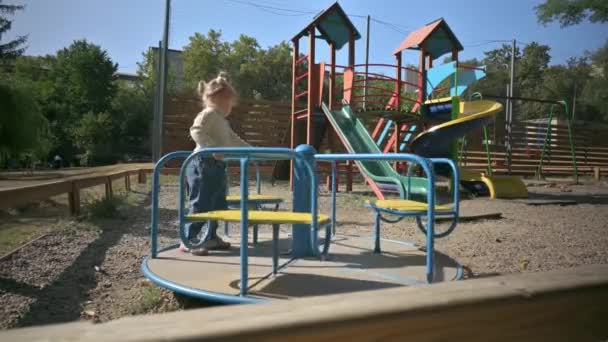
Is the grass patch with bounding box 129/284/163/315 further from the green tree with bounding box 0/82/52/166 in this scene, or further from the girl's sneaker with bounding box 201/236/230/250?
the green tree with bounding box 0/82/52/166

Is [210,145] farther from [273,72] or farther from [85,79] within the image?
[85,79]

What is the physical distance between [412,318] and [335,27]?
31.5ft

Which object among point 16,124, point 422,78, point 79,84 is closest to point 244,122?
point 422,78

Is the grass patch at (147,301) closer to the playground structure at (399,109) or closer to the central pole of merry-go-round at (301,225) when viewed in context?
the central pole of merry-go-round at (301,225)

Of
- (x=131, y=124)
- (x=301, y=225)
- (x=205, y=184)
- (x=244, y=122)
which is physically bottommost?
(x=301, y=225)

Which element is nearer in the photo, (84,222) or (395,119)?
(84,222)

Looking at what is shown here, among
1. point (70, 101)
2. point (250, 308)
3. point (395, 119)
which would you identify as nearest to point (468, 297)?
point (250, 308)

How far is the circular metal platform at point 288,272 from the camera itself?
2201 mm

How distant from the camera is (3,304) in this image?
2414 millimetres

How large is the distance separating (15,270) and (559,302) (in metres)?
3.43

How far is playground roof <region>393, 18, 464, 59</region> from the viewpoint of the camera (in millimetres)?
9367

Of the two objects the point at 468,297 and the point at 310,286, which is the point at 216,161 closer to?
the point at 310,286

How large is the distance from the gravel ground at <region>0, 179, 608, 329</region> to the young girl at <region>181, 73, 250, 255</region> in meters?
0.64

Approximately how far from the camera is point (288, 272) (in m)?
2.55
